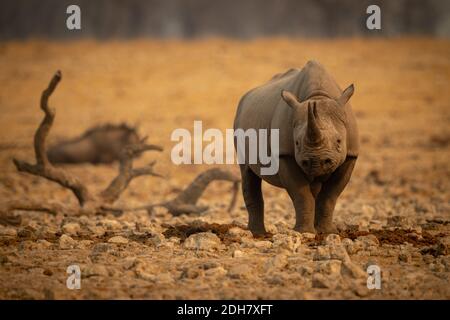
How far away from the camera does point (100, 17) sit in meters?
60.6

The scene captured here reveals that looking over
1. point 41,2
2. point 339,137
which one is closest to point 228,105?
point 339,137

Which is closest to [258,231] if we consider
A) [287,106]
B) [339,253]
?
[287,106]

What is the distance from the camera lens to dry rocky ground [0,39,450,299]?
723cm

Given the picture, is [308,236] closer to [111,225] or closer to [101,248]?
[101,248]

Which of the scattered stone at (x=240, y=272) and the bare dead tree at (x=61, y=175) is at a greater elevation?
the bare dead tree at (x=61, y=175)

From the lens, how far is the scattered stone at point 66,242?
348 inches

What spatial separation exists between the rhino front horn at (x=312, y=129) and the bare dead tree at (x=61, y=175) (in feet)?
14.4

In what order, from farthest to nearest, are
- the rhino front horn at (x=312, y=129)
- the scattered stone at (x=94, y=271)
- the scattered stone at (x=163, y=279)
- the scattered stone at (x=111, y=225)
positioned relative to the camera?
the scattered stone at (x=111, y=225), the rhino front horn at (x=312, y=129), the scattered stone at (x=94, y=271), the scattered stone at (x=163, y=279)

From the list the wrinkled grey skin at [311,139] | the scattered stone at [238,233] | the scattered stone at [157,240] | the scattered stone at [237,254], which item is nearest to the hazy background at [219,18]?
the wrinkled grey skin at [311,139]

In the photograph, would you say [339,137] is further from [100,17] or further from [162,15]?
[162,15]

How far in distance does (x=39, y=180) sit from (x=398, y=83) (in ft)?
55.9

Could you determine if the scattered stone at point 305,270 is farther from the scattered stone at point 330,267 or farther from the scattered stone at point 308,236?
the scattered stone at point 308,236

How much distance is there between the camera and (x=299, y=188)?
29.0ft

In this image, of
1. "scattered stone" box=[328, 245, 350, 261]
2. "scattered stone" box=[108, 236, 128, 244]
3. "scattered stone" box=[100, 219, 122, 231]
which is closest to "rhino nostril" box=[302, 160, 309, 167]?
"scattered stone" box=[328, 245, 350, 261]
